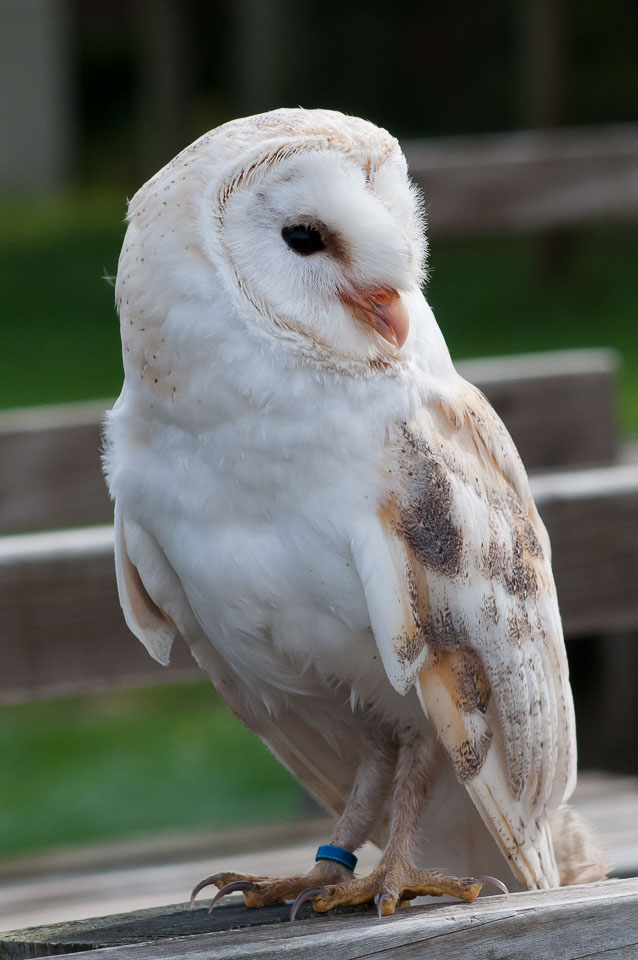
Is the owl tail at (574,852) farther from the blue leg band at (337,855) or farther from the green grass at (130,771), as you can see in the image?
the green grass at (130,771)

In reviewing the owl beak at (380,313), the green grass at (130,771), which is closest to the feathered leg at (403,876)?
the owl beak at (380,313)

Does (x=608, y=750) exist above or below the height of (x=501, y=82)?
below

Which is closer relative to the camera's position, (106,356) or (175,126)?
(106,356)

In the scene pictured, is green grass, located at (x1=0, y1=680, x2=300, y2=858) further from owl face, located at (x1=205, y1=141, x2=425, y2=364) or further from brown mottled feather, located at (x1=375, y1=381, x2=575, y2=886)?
owl face, located at (x1=205, y1=141, x2=425, y2=364)

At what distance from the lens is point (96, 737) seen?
6.91m

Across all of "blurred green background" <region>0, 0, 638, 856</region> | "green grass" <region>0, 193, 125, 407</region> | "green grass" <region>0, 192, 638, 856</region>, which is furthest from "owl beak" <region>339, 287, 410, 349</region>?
"green grass" <region>0, 193, 125, 407</region>

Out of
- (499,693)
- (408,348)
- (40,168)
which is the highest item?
(40,168)

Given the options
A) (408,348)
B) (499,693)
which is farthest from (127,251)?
(499,693)

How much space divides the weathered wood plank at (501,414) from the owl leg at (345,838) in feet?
7.46

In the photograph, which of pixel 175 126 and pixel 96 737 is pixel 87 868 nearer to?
pixel 96 737

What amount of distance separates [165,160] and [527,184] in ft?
35.8

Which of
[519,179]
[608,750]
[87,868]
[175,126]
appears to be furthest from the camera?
[175,126]

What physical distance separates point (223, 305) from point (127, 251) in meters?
0.18

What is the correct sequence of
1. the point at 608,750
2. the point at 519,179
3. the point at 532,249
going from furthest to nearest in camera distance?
the point at 532,249 < the point at 519,179 < the point at 608,750
